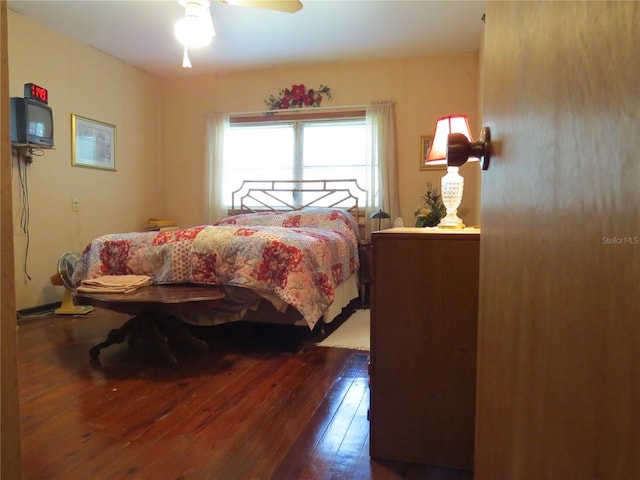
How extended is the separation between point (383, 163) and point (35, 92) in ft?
10.9

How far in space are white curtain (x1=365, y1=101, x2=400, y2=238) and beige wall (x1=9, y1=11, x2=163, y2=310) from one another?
2806 millimetres

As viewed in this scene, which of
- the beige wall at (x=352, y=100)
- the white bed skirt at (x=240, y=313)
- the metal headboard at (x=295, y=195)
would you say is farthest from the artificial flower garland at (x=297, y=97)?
the white bed skirt at (x=240, y=313)

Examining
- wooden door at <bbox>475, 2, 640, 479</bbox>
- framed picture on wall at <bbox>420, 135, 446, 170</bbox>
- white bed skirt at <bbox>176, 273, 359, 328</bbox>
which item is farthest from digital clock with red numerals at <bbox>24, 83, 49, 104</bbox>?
wooden door at <bbox>475, 2, 640, 479</bbox>

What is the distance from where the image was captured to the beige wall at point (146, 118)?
3.82 meters

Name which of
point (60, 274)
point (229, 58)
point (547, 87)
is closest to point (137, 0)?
point (229, 58)

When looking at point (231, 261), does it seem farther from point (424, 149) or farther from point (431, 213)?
point (424, 149)

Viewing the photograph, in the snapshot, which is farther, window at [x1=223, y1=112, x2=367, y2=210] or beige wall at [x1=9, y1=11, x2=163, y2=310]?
window at [x1=223, y1=112, x2=367, y2=210]

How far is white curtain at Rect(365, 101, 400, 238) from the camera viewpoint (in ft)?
15.1

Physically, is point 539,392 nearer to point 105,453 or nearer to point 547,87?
point 547,87

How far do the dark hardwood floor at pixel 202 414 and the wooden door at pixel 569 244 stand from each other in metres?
1.04

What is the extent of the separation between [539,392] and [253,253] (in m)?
2.24

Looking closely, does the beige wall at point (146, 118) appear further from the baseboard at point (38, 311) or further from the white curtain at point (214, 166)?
the white curtain at point (214, 166)

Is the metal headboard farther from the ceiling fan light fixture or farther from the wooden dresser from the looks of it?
the wooden dresser

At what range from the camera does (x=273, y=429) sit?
1667 mm
